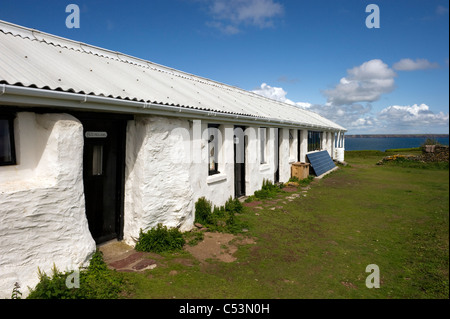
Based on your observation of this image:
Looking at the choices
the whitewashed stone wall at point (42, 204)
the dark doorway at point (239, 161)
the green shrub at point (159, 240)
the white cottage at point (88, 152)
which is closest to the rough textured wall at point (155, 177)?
the white cottage at point (88, 152)

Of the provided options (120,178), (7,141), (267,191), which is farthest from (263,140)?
(7,141)

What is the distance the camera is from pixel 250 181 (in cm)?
991

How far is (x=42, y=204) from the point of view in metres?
3.90

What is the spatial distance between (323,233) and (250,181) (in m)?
3.72

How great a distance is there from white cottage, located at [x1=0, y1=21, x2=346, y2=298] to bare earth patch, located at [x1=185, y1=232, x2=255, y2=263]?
669mm

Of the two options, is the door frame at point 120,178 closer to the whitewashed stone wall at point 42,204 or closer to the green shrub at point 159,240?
the green shrub at point 159,240

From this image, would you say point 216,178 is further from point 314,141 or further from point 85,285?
point 314,141

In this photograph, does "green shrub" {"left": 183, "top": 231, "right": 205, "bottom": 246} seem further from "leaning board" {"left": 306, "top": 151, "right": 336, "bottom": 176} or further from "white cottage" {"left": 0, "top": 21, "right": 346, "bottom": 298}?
"leaning board" {"left": 306, "top": 151, "right": 336, "bottom": 176}

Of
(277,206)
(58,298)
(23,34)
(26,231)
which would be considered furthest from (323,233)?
(23,34)

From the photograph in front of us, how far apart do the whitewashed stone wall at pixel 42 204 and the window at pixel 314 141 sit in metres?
15.6

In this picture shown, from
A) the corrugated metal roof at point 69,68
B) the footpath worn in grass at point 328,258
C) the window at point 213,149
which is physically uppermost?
the corrugated metal roof at point 69,68

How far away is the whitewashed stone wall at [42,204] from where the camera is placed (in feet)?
11.9

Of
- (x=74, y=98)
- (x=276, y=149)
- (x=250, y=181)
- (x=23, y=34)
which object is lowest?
(x=250, y=181)
